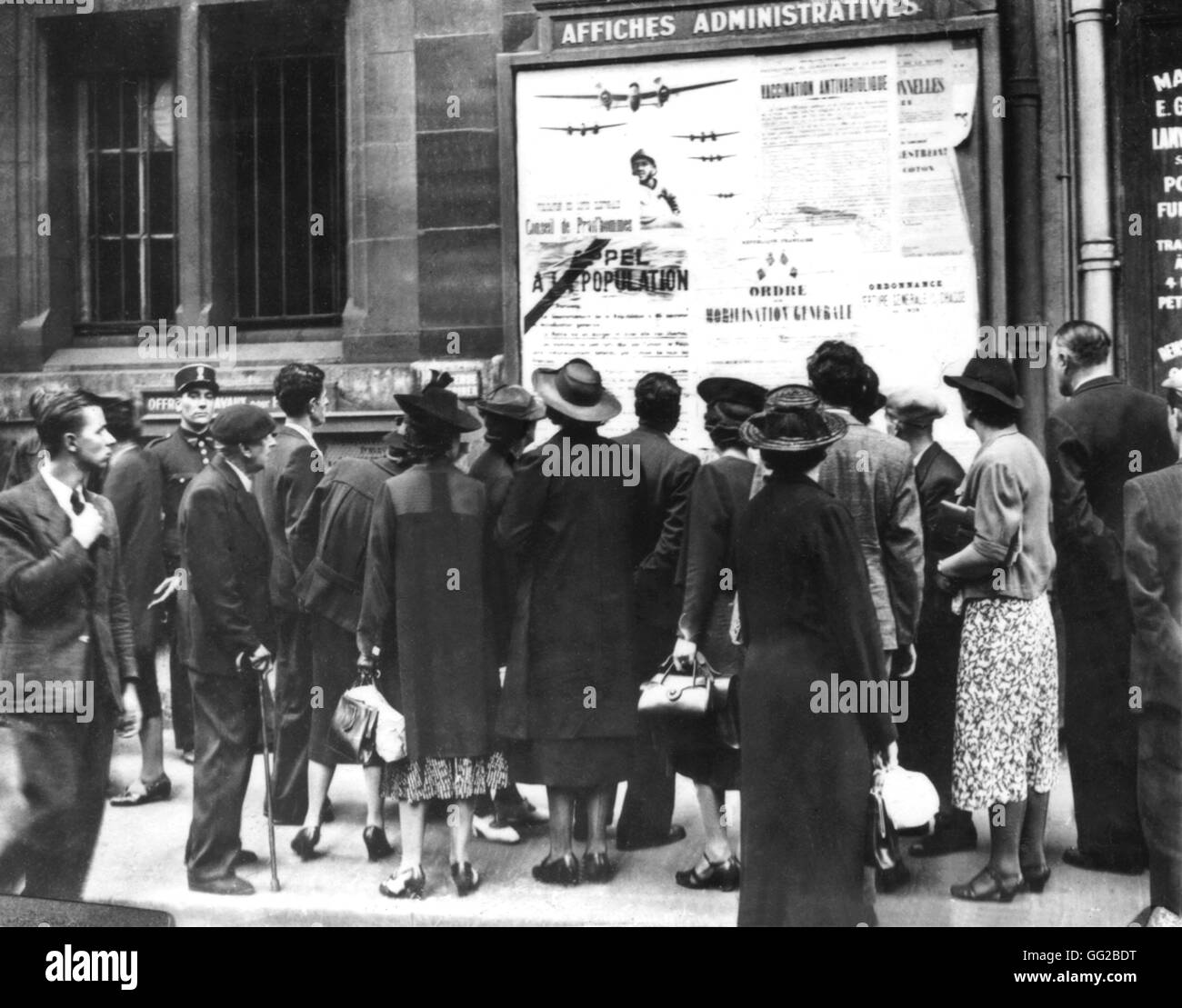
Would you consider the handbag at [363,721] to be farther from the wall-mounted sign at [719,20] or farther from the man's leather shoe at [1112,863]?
the wall-mounted sign at [719,20]

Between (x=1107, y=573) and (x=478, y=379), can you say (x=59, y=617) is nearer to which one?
(x=478, y=379)

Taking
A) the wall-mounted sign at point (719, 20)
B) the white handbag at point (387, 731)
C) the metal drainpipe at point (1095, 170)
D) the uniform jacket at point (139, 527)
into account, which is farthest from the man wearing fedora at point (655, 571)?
the uniform jacket at point (139, 527)

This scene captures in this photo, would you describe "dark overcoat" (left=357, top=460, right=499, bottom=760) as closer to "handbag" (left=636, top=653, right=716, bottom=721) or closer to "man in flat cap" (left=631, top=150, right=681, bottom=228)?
"handbag" (left=636, top=653, right=716, bottom=721)

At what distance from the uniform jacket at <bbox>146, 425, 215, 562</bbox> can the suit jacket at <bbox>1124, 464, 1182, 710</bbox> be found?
13.7 ft

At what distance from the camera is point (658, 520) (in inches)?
Result: 221

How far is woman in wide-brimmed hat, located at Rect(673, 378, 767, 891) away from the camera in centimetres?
516

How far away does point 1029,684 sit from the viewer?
200 inches

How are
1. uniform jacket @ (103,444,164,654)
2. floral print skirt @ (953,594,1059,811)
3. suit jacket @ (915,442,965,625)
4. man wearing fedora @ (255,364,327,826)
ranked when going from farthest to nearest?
1. uniform jacket @ (103,444,164,654)
2. man wearing fedora @ (255,364,327,826)
3. suit jacket @ (915,442,965,625)
4. floral print skirt @ (953,594,1059,811)

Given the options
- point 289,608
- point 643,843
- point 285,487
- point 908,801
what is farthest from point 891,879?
point 285,487

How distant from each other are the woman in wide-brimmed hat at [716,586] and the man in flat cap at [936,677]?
29.3 inches

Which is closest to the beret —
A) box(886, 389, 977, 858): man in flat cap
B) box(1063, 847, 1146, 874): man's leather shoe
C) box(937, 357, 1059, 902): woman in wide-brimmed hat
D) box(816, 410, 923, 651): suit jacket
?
box(816, 410, 923, 651): suit jacket

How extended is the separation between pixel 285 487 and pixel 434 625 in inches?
43.6

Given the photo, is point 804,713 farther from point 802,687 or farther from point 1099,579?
point 1099,579

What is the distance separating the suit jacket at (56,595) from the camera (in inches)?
208
